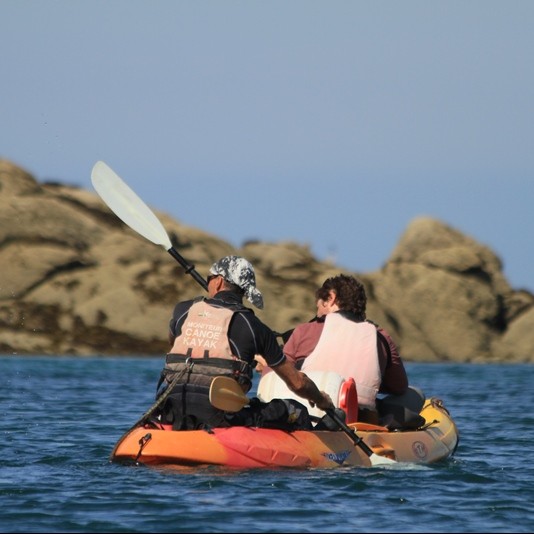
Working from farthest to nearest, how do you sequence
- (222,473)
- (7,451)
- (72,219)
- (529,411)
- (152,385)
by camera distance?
(72,219)
(152,385)
(529,411)
(7,451)
(222,473)

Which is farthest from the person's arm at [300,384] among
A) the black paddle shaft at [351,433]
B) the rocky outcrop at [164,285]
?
the rocky outcrop at [164,285]

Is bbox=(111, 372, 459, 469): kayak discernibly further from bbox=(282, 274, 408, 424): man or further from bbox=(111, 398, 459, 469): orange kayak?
bbox=(282, 274, 408, 424): man

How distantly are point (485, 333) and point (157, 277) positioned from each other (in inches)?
503

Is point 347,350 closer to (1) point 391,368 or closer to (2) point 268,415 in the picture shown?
(1) point 391,368

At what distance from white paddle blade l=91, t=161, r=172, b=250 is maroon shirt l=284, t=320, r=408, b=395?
1.73 m

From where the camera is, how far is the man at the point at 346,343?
11391 millimetres

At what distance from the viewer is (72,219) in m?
50.3

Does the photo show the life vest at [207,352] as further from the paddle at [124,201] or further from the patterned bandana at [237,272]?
the paddle at [124,201]

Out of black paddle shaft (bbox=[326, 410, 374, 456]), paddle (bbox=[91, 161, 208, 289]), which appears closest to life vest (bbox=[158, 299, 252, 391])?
black paddle shaft (bbox=[326, 410, 374, 456])

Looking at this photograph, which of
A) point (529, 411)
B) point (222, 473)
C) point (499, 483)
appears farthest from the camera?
point (529, 411)

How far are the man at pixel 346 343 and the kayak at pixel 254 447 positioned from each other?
1.37 ft

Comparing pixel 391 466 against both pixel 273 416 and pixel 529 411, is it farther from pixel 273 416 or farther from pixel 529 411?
pixel 529 411

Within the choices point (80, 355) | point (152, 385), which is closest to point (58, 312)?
point (80, 355)

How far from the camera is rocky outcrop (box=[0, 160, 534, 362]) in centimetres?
4591
